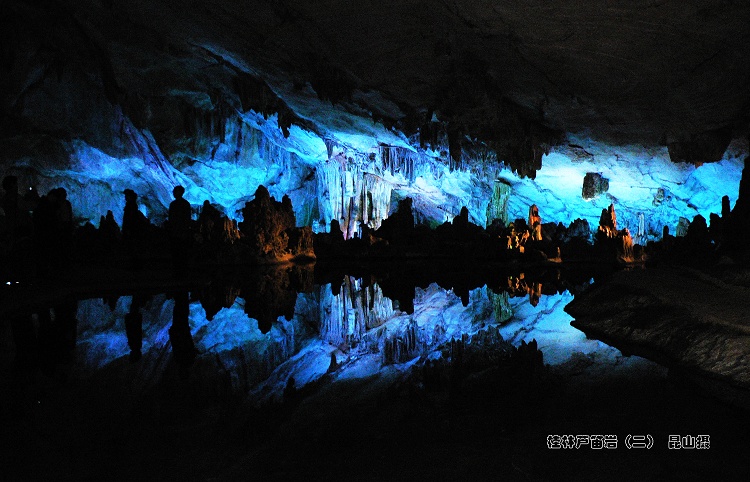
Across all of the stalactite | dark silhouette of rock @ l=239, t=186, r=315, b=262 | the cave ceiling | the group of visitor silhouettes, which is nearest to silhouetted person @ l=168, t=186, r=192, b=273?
the group of visitor silhouettes

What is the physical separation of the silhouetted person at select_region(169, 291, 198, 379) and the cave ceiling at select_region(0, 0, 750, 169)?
19.2 feet

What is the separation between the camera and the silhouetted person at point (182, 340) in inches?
147

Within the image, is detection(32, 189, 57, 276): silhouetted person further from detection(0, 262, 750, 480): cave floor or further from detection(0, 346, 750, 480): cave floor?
detection(0, 346, 750, 480): cave floor

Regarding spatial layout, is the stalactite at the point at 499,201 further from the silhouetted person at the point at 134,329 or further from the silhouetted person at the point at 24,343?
the silhouetted person at the point at 24,343

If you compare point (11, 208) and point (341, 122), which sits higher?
point (341, 122)

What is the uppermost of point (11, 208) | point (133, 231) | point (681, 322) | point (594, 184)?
point (594, 184)

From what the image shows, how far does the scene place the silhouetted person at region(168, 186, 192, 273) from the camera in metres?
8.95

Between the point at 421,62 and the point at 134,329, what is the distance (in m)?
8.43

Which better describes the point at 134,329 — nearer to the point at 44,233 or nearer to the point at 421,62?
the point at 44,233

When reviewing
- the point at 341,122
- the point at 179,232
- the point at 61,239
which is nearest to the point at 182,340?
the point at 61,239

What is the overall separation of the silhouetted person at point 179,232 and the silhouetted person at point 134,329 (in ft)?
7.69

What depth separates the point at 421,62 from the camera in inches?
455

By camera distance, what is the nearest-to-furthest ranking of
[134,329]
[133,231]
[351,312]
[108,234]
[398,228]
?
[134,329]
[351,312]
[133,231]
[108,234]
[398,228]

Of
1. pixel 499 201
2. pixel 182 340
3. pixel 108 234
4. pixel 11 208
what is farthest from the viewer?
pixel 499 201
